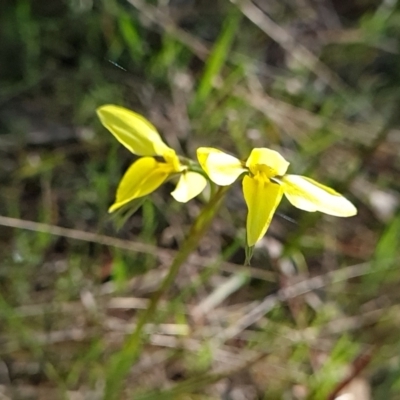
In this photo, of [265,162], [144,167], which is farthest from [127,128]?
[265,162]

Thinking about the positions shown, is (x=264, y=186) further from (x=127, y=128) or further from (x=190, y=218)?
(x=190, y=218)

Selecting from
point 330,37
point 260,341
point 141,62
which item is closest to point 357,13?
point 330,37

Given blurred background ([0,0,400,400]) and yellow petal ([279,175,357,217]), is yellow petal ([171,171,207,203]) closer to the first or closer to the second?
yellow petal ([279,175,357,217])

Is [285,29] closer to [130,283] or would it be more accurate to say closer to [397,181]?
[397,181]

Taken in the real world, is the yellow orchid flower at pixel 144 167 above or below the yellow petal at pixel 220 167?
above

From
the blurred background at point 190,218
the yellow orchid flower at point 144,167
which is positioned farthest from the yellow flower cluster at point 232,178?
the blurred background at point 190,218

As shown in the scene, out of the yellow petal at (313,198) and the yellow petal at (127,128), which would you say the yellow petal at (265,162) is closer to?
the yellow petal at (313,198)
